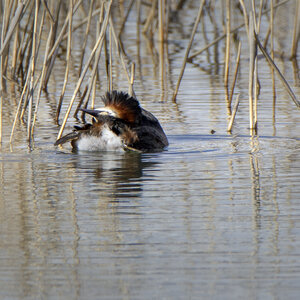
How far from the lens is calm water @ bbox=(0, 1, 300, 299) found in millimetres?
3484

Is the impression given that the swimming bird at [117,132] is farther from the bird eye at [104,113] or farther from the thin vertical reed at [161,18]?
the thin vertical reed at [161,18]

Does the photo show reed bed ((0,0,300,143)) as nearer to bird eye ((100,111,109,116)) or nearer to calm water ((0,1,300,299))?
bird eye ((100,111,109,116))

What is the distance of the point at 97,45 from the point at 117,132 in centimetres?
95

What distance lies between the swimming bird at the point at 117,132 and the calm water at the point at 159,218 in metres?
0.12

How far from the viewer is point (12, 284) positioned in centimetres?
348

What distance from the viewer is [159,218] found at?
177 inches

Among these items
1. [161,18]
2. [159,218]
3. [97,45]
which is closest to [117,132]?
[97,45]

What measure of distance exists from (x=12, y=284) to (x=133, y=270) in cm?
56

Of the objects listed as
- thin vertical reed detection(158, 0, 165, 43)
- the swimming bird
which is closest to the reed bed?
thin vertical reed detection(158, 0, 165, 43)

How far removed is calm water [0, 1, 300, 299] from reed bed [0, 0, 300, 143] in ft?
1.89

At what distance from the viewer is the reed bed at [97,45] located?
711cm

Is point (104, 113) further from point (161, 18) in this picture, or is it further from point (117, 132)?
point (161, 18)

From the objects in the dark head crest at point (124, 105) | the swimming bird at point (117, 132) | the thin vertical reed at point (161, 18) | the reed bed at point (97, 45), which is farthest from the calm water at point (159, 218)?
the thin vertical reed at point (161, 18)

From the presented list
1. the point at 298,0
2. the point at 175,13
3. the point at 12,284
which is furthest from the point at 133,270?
the point at 175,13
